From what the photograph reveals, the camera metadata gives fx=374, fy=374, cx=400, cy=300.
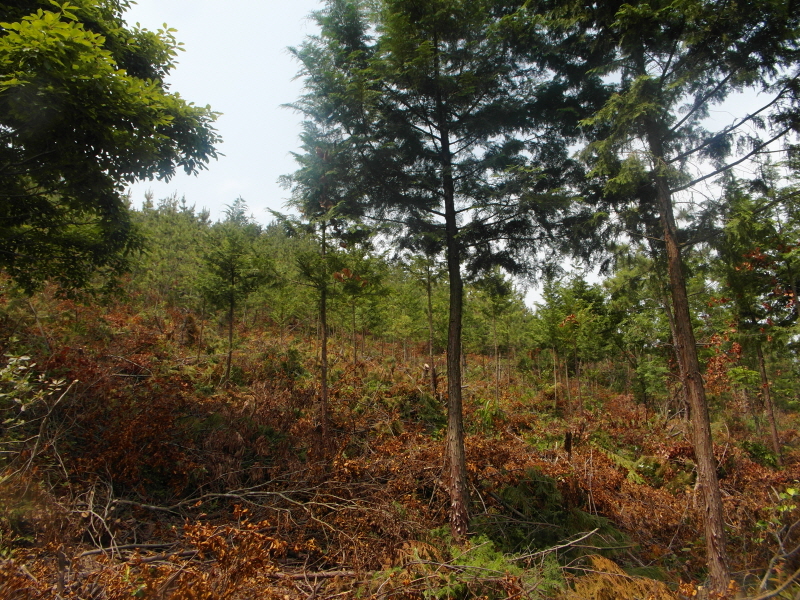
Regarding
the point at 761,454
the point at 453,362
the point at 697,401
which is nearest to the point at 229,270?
the point at 453,362

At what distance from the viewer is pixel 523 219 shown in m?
7.18

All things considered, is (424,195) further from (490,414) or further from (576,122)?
(490,414)

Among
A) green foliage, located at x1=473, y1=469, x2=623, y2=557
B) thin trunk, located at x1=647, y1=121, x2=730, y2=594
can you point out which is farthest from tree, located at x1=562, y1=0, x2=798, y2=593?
green foliage, located at x1=473, y1=469, x2=623, y2=557

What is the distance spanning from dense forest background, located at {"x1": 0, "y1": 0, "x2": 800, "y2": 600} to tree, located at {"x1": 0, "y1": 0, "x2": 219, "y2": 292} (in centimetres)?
4

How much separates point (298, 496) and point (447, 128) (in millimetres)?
7594

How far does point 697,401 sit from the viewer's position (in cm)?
613

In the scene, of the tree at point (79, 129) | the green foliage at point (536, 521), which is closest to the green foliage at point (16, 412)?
the tree at point (79, 129)

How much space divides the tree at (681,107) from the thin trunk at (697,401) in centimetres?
2

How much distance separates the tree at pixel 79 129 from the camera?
14.4 ft

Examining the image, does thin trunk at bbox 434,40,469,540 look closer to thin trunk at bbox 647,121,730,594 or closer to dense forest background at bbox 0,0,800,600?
dense forest background at bbox 0,0,800,600

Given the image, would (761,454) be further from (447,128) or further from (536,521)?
(447,128)

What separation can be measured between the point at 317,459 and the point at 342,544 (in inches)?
95.1

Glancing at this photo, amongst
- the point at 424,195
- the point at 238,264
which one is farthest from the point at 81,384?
the point at 424,195

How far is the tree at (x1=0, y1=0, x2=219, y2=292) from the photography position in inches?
173
